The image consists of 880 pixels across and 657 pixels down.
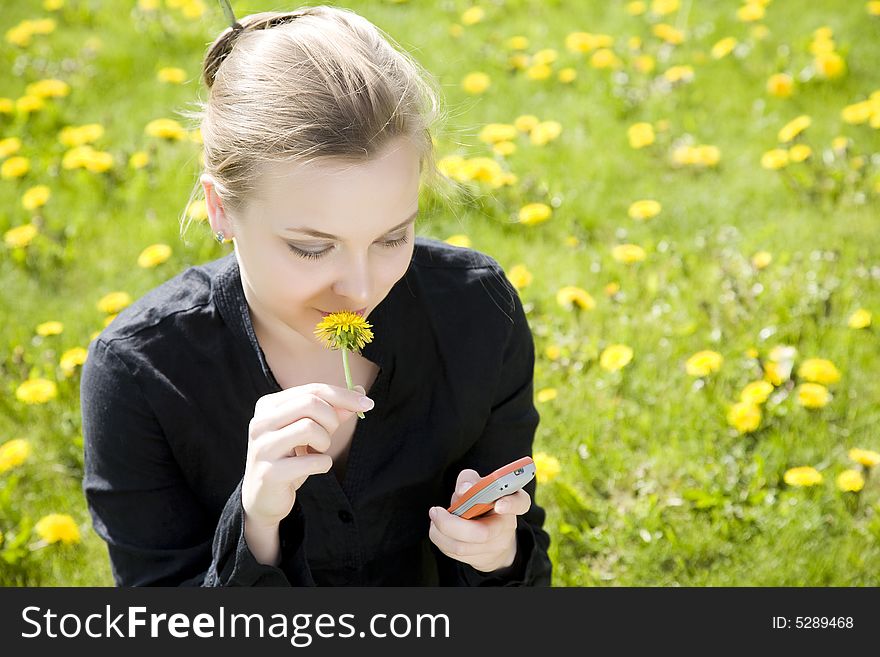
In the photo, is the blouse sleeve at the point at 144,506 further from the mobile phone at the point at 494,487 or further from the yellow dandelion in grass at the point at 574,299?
the yellow dandelion in grass at the point at 574,299

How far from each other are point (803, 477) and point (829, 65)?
1.99 metres

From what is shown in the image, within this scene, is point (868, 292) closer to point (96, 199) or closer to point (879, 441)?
point (879, 441)

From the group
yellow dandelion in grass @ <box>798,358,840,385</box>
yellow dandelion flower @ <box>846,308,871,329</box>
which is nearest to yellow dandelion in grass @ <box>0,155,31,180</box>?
yellow dandelion in grass @ <box>798,358,840,385</box>

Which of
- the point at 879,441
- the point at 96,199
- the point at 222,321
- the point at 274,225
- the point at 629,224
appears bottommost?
the point at 879,441

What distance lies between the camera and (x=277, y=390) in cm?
169

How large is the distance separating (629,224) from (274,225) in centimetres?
201

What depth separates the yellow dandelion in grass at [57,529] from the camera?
229cm

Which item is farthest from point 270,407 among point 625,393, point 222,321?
point 625,393

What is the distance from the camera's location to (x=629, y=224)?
10.6 ft

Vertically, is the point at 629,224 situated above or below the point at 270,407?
below

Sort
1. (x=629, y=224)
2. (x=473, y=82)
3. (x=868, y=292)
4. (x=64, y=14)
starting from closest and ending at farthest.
A: (x=868, y=292), (x=629, y=224), (x=473, y=82), (x=64, y=14)

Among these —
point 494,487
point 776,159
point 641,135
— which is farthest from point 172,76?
point 494,487
